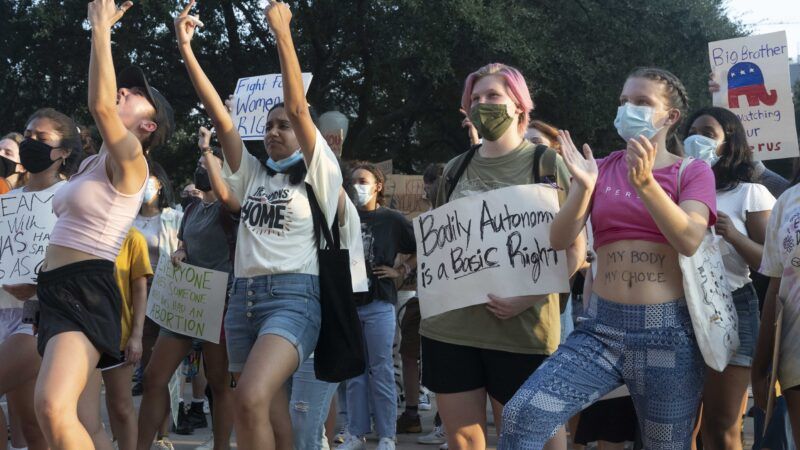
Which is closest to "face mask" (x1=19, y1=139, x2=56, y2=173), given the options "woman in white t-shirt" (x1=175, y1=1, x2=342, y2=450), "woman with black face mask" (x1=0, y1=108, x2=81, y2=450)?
"woman with black face mask" (x1=0, y1=108, x2=81, y2=450)

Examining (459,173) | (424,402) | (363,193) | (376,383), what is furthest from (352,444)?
(459,173)

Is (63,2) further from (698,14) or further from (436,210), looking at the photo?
(436,210)

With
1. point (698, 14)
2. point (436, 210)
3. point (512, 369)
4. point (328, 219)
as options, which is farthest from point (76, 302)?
point (698, 14)

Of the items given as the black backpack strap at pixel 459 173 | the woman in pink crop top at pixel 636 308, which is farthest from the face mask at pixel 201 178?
the woman in pink crop top at pixel 636 308

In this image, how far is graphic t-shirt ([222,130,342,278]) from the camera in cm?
468

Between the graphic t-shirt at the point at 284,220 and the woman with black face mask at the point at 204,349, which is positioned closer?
the graphic t-shirt at the point at 284,220

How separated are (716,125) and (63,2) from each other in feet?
52.4

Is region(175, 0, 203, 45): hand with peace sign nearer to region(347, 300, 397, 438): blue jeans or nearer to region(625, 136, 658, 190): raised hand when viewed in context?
region(625, 136, 658, 190): raised hand

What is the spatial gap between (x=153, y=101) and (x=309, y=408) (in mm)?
1721

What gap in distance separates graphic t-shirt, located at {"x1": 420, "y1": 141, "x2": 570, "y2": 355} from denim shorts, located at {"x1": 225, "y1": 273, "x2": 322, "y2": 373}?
1.94 ft

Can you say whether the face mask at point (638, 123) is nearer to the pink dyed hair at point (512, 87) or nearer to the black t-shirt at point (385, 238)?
the pink dyed hair at point (512, 87)

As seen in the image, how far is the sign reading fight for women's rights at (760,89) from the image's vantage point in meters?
7.93

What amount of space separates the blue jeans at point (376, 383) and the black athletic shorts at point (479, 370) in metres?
2.92

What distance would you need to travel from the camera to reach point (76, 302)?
4.23 m
